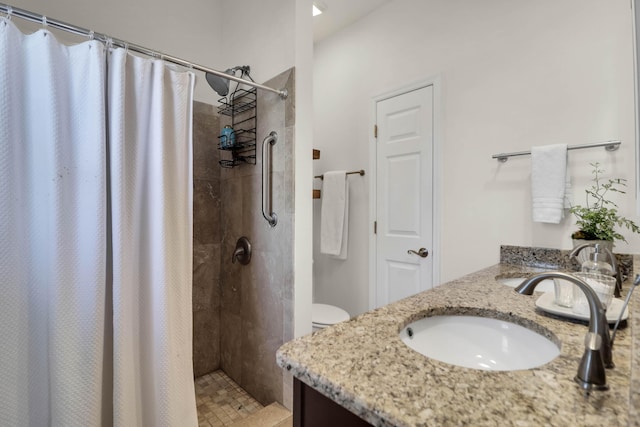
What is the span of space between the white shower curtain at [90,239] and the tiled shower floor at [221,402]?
444 mm

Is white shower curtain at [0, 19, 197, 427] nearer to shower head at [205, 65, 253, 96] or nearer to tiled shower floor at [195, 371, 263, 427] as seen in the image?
tiled shower floor at [195, 371, 263, 427]

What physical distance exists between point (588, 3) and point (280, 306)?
217 centimetres

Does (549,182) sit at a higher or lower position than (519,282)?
higher

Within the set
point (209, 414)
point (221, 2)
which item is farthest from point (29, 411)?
point (221, 2)

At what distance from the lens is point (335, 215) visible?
98.3 inches

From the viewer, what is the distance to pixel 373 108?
2348 millimetres

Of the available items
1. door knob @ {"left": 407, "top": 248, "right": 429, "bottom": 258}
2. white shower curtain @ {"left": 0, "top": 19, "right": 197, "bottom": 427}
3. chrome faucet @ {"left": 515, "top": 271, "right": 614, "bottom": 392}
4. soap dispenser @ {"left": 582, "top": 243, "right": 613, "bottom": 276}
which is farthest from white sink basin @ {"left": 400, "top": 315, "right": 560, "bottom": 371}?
door knob @ {"left": 407, "top": 248, "right": 429, "bottom": 258}

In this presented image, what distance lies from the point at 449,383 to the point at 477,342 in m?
0.42

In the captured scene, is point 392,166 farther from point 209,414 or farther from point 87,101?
point 209,414

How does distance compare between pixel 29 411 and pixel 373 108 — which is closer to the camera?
pixel 29 411

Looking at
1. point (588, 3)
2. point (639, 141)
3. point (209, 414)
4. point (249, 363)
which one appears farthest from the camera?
point (249, 363)

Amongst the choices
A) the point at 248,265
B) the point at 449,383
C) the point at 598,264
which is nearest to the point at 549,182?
the point at 598,264

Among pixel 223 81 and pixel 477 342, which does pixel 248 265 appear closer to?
pixel 223 81

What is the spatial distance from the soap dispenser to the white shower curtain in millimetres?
1580
